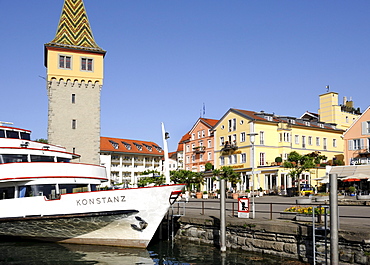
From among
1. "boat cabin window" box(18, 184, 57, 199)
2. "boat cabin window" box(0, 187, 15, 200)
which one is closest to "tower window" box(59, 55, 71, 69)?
"boat cabin window" box(0, 187, 15, 200)

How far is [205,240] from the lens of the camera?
62.6 ft

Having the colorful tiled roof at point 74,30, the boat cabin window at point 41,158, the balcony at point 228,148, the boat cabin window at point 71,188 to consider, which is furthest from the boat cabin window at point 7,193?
the balcony at point 228,148

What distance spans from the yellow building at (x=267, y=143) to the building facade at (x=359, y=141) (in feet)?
14.3

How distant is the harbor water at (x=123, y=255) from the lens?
15828mm

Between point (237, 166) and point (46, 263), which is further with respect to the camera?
point (237, 166)

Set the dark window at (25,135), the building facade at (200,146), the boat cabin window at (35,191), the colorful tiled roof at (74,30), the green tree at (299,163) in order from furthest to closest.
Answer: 1. the building facade at (200,146)
2. the green tree at (299,163)
3. the colorful tiled roof at (74,30)
4. the dark window at (25,135)
5. the boat cabin window at (35,191)

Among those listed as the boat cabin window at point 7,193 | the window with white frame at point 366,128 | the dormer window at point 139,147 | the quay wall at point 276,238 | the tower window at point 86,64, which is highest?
the tower window at point 86,64

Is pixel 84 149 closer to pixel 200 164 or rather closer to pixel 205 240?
pixel 205 240

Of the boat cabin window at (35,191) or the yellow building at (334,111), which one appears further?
the yellow building at (334,111)

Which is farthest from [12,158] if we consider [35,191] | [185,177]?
[185,177]

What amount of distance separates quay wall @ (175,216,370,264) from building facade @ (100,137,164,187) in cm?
5908

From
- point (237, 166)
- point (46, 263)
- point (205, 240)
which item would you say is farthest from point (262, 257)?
point (237, 166)

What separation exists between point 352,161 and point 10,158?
40.3 metres

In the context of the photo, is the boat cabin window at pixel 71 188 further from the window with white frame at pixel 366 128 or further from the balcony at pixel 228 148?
the balcony at pixel 228 148
